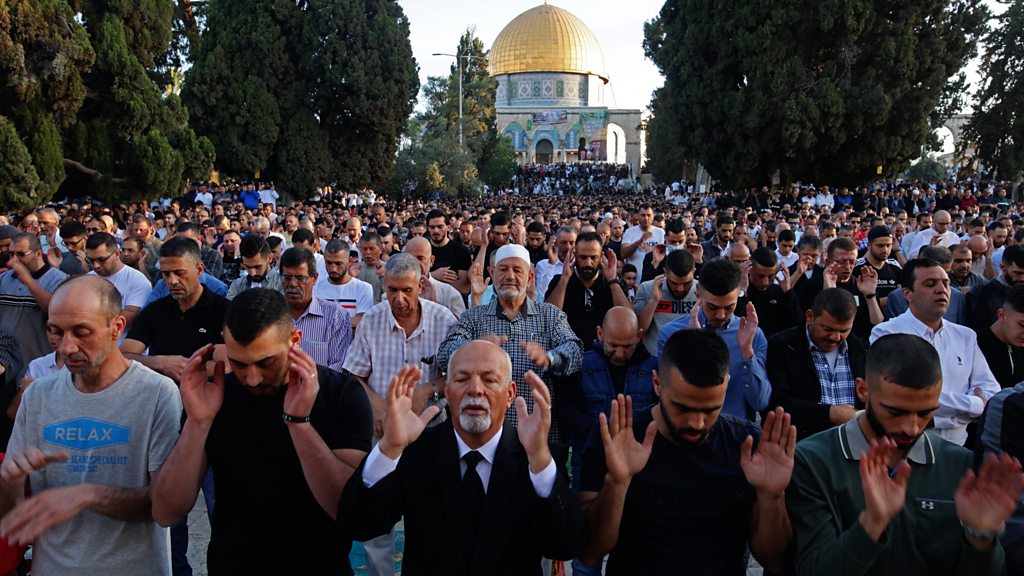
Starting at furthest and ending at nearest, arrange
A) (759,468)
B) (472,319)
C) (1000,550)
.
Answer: (472,319) < (759,468) < (1000,550)

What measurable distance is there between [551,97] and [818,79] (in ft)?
172

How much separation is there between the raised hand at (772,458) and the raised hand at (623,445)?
30cm

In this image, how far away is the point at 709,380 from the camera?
2525 millimetres

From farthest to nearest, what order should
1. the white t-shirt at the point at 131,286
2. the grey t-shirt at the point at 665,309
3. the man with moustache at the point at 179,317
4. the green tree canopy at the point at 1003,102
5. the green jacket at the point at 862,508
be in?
the green tree canopy at the point at 1003,102, the white t-shirt at the point at 131,286, the grey t-shirt at the point at 665,309, the man with moustache at the point at 179,317, the green jacket at the point at 862,508

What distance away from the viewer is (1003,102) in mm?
30141

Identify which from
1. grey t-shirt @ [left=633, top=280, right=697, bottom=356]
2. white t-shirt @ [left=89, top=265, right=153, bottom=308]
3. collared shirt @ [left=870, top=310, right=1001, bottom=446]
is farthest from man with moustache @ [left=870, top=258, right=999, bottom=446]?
white t-shirt @ [left=89, top=265, right=153, bottom=308]

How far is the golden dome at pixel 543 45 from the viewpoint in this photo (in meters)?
73.7

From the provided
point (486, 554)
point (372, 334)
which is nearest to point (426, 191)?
point (372, 334)

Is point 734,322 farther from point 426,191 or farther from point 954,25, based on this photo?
point 426,191

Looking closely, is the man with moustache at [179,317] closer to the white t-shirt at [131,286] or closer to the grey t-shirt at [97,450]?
the white t-shirt at [131,286]

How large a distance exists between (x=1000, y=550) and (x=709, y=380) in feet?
3.02

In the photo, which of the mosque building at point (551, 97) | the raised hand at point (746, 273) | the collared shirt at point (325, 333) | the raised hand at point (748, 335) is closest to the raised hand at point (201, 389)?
the collared shirt at point (325, 333)

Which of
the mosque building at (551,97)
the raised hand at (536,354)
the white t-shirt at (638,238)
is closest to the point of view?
the raised hand at (536,354)

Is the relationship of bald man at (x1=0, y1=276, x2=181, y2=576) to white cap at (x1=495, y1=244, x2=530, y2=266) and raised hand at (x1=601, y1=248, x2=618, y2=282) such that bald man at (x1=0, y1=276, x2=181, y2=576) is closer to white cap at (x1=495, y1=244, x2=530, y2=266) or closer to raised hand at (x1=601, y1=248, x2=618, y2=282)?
white cap at (x1=495, y1=244, x2=530, y2=266)
